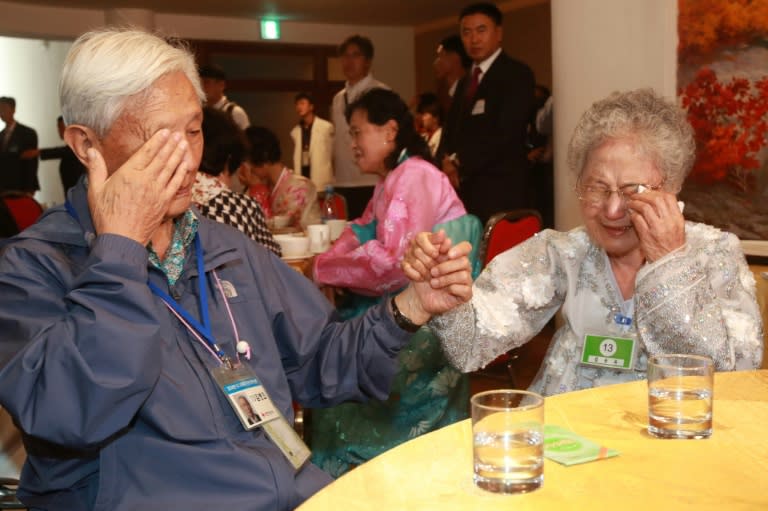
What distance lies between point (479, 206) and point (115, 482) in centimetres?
416

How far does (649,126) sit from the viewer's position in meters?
2.03

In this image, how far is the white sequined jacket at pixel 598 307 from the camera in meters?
1.78

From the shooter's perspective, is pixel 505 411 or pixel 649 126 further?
pixel 649 126

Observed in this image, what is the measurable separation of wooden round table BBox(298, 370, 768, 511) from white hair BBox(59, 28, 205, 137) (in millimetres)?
871

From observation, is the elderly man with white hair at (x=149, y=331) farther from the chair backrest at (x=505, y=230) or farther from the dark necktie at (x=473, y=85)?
the dark necktie at (x=473, y=85)

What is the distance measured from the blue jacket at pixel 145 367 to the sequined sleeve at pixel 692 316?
532 millimetres

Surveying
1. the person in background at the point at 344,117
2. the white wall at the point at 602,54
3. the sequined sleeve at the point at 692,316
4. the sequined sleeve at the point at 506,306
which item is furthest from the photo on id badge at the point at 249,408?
the person in background at the point at 344,117

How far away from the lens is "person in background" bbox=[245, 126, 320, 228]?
5.33 meters

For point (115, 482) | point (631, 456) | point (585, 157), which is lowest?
point (115, 482)

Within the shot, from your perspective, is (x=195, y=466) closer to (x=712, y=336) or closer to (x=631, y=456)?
(x=631, y=456)

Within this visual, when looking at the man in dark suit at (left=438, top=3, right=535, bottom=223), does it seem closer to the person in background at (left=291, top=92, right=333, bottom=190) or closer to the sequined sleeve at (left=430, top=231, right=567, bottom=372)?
the sequined sleeve at (left=430, top=231, right=567, bottom=372)

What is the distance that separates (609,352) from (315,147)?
27.4ft

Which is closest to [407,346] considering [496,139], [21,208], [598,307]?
[598,307]

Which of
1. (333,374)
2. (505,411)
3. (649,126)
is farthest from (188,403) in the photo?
(649,126)
